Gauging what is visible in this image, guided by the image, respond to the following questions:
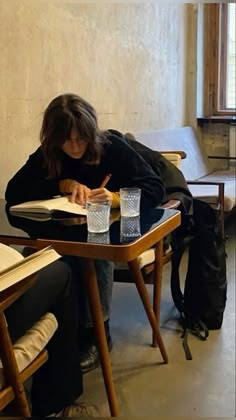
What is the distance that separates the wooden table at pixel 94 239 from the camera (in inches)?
61.2

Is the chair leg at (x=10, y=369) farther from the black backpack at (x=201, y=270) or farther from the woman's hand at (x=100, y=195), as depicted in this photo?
the black backpack at (x=201, y=270)

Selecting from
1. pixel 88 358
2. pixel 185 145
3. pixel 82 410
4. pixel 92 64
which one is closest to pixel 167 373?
pixel 88 358

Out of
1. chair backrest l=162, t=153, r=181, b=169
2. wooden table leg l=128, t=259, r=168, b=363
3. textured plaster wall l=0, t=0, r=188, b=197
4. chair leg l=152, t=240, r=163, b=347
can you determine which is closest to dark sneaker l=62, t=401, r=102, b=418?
wooden table leg l=128, t=259, r=168, b=363

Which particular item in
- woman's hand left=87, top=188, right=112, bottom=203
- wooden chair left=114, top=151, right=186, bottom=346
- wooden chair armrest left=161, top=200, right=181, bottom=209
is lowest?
wooden chair left=114, top=151, right=186, bottom=346

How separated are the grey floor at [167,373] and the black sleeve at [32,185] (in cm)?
71

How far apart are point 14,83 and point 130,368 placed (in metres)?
1.37

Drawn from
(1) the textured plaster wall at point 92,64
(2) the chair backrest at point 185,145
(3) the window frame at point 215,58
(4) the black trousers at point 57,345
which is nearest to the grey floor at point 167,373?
(4) the black trousers at point 57,345

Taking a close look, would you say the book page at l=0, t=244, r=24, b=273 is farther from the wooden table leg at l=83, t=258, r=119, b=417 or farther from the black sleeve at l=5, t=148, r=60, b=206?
the black sleeve at l=5, t=148, r=60, b=206

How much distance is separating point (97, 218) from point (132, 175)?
18.0 inches

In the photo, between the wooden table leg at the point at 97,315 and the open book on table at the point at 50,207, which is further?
the open book on table at the point at 50,207

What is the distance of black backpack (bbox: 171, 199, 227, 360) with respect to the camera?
8.22 feet

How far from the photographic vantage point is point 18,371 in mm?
1354

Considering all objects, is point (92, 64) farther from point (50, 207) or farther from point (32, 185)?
point (50, 207)

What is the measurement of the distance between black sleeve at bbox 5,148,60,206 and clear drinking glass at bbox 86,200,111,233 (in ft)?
1.30
